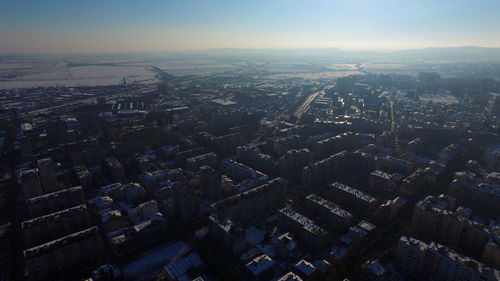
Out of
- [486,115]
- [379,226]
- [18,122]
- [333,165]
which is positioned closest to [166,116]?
[18,122]

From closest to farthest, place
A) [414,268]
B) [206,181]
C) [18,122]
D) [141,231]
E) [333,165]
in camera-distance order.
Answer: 1. [414,268]
2. [141,231]
3. [206,181]
4. [333,165]
5. [18,122]

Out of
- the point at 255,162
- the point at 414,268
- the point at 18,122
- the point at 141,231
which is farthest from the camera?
the point at 18,122

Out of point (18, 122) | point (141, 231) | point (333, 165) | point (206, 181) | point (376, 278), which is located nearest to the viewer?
point (376, 278)

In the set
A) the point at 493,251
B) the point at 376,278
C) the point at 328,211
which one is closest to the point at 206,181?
the point at 328,211

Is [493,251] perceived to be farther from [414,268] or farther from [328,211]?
[328,211]

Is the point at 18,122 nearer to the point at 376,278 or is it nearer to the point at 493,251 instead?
the point at 376,278

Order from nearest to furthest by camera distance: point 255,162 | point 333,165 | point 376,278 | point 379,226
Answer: point 376,278
point 379,226
point 333,165
point 255,162

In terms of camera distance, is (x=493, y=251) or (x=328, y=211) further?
(x=328, y=211)

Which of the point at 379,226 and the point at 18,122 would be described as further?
the point at 18,122

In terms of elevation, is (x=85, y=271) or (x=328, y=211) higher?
(x=328, y=211)
